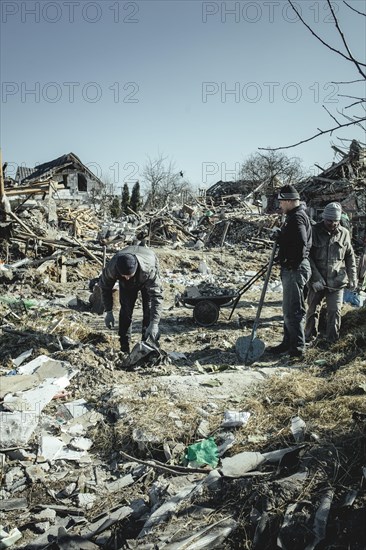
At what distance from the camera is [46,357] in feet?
17.3

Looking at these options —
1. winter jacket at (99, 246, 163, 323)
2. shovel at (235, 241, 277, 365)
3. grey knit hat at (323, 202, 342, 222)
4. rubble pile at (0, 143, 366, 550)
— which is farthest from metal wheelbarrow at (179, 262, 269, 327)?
winter jacket at (99, 246, 163, 323)

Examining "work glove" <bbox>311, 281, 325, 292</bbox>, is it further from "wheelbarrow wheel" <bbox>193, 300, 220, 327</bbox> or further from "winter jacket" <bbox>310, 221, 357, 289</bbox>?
"wheelbarrow wheel" <bbox>193, 300, 220, 327</bbox>

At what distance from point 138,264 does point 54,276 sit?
635 centimetres

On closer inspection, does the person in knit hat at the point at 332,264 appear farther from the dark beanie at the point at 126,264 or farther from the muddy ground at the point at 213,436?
the dark beanie at the point at 126,264

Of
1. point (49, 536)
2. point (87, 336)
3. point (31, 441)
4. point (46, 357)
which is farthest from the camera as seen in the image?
point (87, 336)

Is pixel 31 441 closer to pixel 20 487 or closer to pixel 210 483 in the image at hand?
pixel 20 487

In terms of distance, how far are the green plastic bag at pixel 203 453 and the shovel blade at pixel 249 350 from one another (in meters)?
2.18

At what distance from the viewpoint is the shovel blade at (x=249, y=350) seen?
5.63m

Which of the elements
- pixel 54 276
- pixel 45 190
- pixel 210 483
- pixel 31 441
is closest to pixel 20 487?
pixel 31 441

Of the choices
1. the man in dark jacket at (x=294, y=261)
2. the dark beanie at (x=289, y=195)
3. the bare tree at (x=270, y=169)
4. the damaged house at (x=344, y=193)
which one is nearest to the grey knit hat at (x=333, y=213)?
the man in dark jacket at (x=294, y=261)

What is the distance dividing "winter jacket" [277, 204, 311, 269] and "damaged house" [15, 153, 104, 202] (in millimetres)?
35632

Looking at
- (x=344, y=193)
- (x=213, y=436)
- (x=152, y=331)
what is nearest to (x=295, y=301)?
(x=152, y=331)

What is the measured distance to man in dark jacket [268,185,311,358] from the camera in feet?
17.7

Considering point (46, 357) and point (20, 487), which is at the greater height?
point (46, 357)
